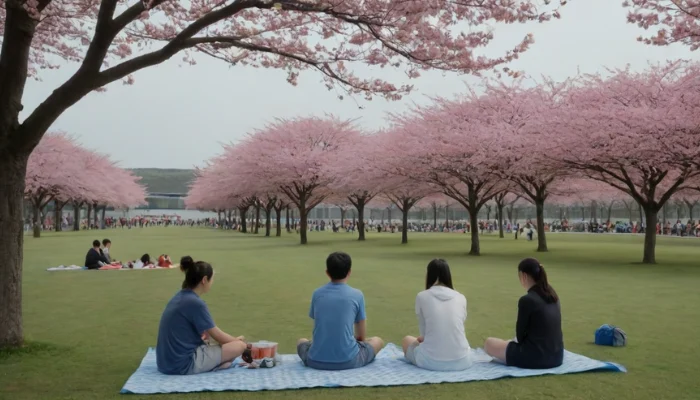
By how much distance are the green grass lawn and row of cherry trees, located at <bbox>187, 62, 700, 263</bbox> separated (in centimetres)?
336

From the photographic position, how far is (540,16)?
6801 mm

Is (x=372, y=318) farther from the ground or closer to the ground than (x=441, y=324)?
closer to the ground

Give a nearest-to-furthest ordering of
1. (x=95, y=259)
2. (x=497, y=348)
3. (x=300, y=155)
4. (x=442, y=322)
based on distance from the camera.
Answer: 1. (x=442, y=322)
2. (x=497, y=348)
3. (x=95, y=259)
4. (x=300, y=155)

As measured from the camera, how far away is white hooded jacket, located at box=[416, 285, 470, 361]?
18.1 feet

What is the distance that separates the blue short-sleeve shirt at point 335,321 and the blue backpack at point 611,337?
307cm

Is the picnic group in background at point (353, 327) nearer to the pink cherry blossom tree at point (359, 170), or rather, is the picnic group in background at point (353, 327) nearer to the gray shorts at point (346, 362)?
the gray shorts at point (346, 362)

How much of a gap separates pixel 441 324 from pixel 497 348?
765 millimetres

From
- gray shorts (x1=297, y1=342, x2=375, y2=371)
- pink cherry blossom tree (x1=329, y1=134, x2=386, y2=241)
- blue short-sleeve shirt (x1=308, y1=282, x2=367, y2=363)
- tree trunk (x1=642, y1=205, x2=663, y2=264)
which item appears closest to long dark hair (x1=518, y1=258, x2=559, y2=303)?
blue short-sleeve shirt (x1=308, y1=282, x2=367, y2=363)

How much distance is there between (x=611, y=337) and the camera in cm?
708

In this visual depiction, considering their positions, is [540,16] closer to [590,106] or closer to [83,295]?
[83,295]

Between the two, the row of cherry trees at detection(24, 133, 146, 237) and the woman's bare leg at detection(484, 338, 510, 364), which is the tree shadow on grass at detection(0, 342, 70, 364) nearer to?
the woman's bare leg at detection(484, 338, 510, 364)

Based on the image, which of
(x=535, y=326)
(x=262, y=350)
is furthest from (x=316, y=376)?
(x=535, y=326)

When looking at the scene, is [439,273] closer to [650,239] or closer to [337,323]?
[337,323]

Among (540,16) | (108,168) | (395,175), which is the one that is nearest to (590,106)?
(395,175)
